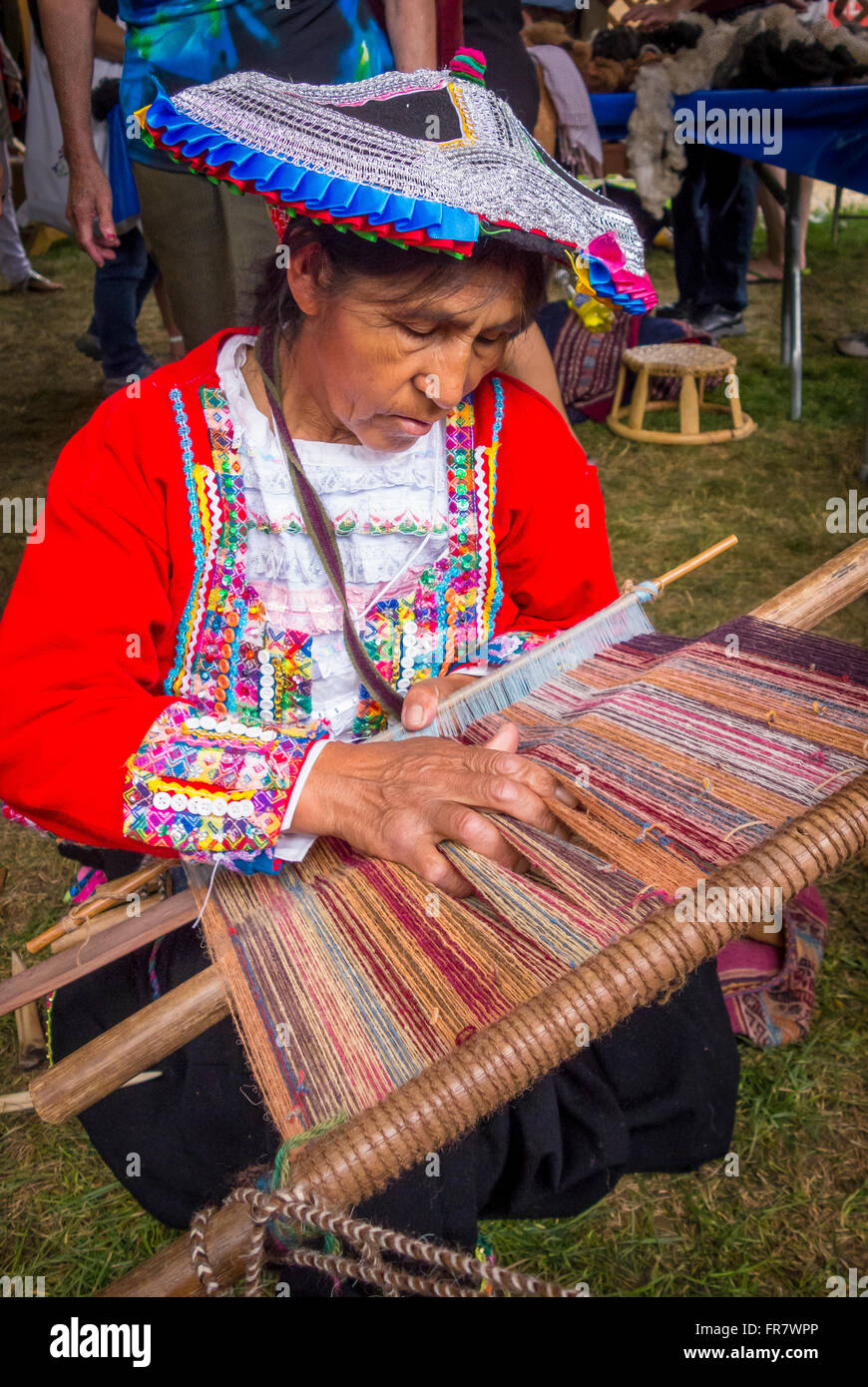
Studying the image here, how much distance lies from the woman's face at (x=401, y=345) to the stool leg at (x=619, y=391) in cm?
402

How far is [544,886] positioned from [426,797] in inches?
8.3

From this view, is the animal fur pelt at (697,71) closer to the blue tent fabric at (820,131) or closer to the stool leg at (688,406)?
the blue tent fabric at (820,131)

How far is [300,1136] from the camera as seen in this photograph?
1009mm

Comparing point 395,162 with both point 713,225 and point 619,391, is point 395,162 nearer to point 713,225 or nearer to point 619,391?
point 619,391

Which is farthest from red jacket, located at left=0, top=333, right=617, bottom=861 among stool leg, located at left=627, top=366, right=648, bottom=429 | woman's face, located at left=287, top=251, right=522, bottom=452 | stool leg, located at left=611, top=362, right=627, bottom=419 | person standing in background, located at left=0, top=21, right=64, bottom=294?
person standing in background, located at left=0, top=21, right=64, bottom=294

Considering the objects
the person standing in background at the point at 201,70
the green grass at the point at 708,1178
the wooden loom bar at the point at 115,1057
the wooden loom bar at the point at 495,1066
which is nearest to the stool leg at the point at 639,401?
the green grass at the point at 708,1178

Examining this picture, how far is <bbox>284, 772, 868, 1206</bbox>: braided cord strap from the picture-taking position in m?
0.99

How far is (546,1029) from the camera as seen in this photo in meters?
1.06

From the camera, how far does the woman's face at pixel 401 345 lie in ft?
4.58

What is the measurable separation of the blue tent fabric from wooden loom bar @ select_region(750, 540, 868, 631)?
325 cm

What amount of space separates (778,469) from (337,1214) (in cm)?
454
